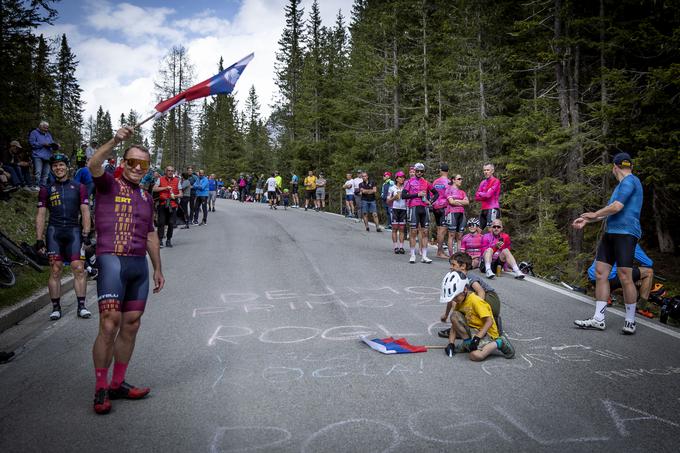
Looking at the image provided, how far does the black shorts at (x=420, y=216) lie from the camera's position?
460 inches

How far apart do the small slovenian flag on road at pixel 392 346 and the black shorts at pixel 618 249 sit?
2.76m

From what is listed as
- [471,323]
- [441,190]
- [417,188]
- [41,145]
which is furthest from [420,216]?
[41,145]

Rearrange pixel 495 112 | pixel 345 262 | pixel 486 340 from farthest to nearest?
pixel 495 112
pixel 345 262
pixel 486 340

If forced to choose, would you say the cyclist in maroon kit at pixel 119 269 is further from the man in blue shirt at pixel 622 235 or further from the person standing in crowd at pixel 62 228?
the man in blue shirt at pixel 622 235

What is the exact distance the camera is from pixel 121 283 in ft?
13.5

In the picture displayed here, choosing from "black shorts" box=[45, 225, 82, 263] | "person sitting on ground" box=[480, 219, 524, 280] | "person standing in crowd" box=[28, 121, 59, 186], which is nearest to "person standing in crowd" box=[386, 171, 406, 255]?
"person sitting on ground" box=[480, 219, 524, 280]

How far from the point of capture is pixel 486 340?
18.2 ft

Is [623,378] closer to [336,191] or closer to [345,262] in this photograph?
[345,262]

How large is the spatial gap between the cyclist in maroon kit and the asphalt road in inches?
9.4

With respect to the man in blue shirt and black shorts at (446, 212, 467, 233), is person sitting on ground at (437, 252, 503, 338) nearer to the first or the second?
the man in blue shirt

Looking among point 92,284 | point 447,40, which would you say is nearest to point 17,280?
point 92,284

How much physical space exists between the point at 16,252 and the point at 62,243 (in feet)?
12.9

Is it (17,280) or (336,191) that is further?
(336,191)

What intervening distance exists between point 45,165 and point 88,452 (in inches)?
601
